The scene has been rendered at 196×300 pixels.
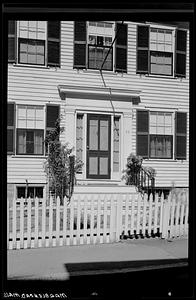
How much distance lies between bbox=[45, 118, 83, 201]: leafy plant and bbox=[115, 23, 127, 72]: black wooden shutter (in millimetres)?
2859

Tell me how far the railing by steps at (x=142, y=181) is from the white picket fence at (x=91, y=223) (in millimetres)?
3861

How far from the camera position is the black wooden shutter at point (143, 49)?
1180 centimetres

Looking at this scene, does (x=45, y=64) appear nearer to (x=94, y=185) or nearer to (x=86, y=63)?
(x=86, y=63)

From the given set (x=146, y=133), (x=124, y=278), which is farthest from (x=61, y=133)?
(x=124, y=278)

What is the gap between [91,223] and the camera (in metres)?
6.19

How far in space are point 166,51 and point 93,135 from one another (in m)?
3.81

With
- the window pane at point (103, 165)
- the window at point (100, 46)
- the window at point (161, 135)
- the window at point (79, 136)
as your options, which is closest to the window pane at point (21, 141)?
the window at point (79, 136)

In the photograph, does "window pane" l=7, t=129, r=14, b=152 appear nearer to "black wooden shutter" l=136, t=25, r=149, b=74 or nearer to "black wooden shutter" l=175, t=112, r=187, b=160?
"black wooden shutter" l=136, t=25, r=149, b=74

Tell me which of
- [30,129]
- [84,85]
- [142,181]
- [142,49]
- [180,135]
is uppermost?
[142,49]

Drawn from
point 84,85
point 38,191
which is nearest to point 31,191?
point 38,191

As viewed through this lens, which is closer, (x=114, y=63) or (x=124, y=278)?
(x=124, y=278)

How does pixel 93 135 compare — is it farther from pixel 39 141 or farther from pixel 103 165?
pixel 39 141

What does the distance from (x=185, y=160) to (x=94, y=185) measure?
11.5ft

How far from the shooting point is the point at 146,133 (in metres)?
11.8
